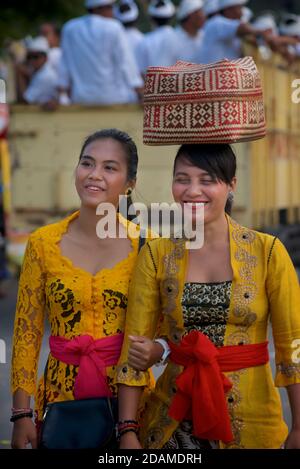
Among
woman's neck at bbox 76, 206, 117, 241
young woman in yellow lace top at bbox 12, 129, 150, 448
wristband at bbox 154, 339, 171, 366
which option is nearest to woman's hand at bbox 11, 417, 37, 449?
young woman in yellow lace top at bbox 12, 129, 150, 448

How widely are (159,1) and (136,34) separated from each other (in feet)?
1.77

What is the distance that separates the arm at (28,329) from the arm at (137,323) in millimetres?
354

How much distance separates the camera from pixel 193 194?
9.95 ft

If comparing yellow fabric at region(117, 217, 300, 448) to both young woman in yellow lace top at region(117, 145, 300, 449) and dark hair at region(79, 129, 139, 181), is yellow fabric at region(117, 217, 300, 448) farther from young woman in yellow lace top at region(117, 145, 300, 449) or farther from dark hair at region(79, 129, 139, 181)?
dark hair at region(79, 129, 139, 181)

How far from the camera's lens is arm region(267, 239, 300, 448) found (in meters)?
2.99

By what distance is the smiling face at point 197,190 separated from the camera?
9.98 feet

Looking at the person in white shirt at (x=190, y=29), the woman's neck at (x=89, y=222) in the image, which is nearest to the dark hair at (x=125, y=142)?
the woman's neck at (x=89, y=222)

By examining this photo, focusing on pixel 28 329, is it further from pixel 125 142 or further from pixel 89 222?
→ pixel 125 142

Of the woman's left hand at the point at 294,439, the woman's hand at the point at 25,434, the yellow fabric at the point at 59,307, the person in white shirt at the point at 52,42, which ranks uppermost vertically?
the person in white shirt at the point at 52,42

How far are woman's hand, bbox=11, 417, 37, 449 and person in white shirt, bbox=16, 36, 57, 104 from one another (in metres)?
7.55

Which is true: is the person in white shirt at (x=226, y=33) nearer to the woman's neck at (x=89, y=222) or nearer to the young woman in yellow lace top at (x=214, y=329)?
the woman's neck at (x=89, y=222)

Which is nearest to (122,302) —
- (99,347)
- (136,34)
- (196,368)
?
(99,347)

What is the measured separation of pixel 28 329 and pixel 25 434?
341mm

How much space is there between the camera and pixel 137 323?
307 cm
